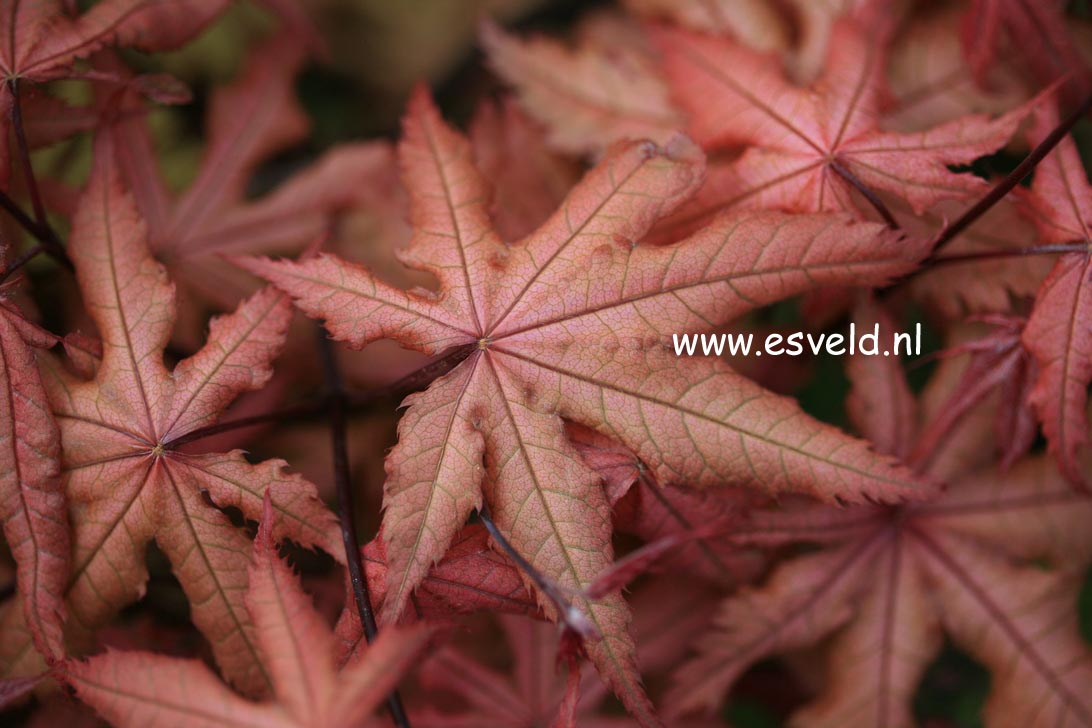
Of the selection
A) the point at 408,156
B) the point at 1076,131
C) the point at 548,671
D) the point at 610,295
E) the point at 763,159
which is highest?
the point at 1076,131

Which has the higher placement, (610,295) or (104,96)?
(104,96)

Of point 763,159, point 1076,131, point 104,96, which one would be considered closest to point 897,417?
point 763,159

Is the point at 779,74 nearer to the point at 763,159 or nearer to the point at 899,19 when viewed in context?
the point at 763,159

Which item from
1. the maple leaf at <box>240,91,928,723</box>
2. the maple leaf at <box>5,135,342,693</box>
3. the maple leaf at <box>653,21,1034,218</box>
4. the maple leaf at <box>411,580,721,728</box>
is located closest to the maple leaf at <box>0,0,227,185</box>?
the maple leaf at <box>5,135,342,693</box>

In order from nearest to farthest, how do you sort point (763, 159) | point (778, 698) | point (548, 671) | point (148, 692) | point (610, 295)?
1. point (148, 692)
2. point (610, 295)
3. point (763, 159)
4. point (548, 671)
5. point (778, 698)

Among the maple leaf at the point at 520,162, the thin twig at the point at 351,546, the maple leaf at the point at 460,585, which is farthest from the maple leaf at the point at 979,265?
the thin twig at the point at 351,546

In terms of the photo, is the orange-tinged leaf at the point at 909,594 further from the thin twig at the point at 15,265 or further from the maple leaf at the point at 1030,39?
the thin twig at the point at 15,265

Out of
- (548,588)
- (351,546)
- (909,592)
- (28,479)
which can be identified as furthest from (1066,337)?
(28,479)
